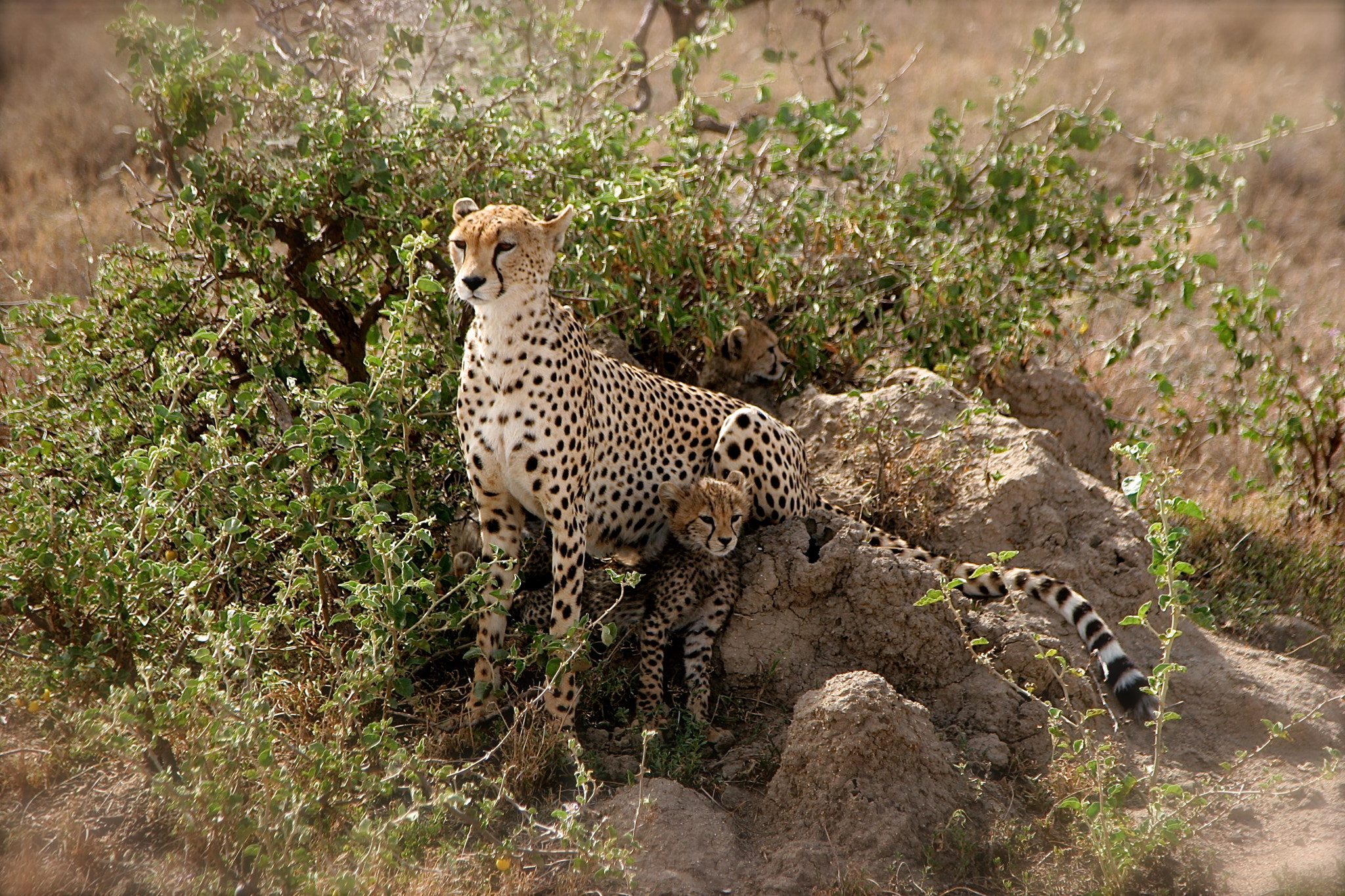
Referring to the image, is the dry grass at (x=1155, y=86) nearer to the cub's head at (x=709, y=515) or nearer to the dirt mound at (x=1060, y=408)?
the dirt mound at (x=1060, y=408)

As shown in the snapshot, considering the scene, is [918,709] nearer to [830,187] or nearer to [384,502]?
[384,502]

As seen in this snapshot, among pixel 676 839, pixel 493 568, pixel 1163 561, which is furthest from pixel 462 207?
pixel 1163 561

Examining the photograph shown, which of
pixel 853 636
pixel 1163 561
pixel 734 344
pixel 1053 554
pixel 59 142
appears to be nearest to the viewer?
pixel 1163 561

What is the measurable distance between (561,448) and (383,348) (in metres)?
0.74

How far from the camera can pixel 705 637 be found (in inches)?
164

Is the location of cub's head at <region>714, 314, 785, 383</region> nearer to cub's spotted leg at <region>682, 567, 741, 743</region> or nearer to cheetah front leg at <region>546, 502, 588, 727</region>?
cub's spotted leg at <region>682, 567, 741, 743</region>

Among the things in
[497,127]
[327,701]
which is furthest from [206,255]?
[327,701]

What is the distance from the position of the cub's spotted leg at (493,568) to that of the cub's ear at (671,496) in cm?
56

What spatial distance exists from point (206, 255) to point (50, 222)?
3.62 m

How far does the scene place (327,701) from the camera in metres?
3.26

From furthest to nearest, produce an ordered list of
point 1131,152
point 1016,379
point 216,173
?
1. point 1131,152
2. point 1016,379
3. point 216,173

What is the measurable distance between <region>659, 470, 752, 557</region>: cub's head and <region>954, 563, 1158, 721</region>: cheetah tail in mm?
890

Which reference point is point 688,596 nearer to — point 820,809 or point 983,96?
point 820,809

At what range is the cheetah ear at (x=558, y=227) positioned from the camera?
371 cm
